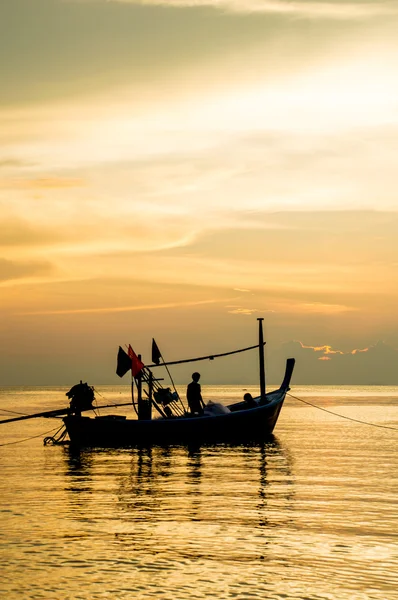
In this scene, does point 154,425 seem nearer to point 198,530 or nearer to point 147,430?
point 147,430

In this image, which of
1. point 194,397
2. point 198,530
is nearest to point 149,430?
point 194,397

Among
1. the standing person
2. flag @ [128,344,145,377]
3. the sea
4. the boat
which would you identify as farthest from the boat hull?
the sea

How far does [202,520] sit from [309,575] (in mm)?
5348

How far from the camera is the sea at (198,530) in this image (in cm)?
1278

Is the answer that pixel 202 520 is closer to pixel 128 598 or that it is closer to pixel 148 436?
pixel 128 598

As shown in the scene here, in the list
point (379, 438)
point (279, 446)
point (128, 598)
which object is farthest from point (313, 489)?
point (379, 438)

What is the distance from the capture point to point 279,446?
42.1 metres

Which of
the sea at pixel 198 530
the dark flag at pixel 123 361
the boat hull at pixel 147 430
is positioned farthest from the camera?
the boat hull at pixel 147 430

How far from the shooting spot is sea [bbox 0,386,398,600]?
1278cm

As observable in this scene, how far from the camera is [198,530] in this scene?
17156 millimetres

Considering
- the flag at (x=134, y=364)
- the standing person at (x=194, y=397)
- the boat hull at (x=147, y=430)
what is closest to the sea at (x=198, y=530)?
the boat hull at (x=147, y=430)

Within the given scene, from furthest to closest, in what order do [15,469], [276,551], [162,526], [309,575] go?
[15,469], [162,526], [276,551], [309,575]

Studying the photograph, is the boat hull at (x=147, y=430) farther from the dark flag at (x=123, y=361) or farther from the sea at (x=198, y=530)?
the sea at (x=198, y=530)

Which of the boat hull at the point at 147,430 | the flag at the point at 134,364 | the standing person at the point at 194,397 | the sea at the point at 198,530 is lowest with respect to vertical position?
the sea at the point at 198,530
